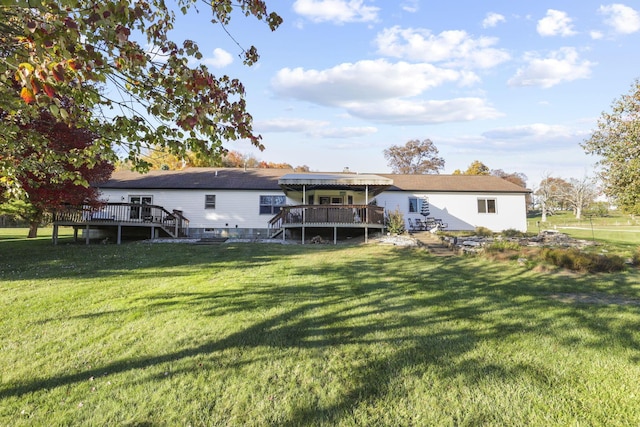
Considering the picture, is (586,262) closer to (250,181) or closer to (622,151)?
(622,151)

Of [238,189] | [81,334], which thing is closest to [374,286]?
[81,334]

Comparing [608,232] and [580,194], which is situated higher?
[580,194]

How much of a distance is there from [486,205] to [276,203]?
14.7 meters

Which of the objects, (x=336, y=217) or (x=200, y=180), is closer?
(x=336, y=217)

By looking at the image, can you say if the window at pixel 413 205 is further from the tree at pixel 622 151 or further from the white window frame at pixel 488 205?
the tree at pixel 622 151

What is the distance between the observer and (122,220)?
55.8ft

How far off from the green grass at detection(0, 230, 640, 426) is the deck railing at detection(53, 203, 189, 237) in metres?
9.44

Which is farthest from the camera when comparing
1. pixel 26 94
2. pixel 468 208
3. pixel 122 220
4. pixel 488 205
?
pixel 488 205

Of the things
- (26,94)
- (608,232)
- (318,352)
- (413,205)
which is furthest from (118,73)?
(608,232)

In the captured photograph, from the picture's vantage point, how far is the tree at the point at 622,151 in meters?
14.6

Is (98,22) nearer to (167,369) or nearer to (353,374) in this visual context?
(167,369)

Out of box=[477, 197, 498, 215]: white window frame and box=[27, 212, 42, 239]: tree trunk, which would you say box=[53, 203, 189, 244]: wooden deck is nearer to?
box=[27, 212, 42, 239]: tree trunk

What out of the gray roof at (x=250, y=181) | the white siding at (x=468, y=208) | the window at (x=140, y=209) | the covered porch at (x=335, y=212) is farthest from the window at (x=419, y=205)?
the window at (x=140, y=209)

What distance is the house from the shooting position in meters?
17.6
